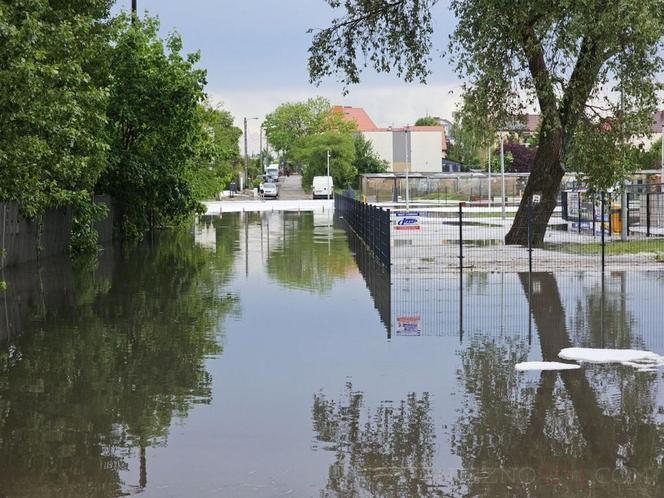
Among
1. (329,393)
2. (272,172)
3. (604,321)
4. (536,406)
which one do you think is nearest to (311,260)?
(604,321)

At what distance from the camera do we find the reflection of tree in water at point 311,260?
22.7 meters

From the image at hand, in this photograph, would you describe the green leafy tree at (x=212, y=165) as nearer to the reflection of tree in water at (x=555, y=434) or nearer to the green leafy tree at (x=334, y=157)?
the reflection of tree in water at (x=555, y=434)

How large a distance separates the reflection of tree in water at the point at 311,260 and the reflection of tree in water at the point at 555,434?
Answer: 9513 millimetres

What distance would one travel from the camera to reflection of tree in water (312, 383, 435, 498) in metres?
7.37

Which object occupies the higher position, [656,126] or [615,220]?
[656,126]

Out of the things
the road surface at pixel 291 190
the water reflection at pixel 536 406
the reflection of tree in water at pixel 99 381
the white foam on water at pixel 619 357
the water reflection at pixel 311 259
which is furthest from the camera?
the road surface at pixel 291 190

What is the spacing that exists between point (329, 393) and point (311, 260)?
1789 cm

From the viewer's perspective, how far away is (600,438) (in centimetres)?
862

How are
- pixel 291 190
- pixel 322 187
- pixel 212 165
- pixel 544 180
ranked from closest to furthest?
pixel 544 180, pixel 212 165, pixel 322 187, pixel 291 190

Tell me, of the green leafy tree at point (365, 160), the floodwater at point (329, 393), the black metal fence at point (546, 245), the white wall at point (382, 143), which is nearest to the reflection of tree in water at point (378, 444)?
the floodwater at point (329, 393)

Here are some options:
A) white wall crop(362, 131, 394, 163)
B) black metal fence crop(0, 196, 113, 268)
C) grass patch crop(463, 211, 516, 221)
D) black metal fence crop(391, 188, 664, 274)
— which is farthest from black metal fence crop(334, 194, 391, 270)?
white wall crop(362, 131, 394, 163)

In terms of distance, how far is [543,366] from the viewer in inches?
466

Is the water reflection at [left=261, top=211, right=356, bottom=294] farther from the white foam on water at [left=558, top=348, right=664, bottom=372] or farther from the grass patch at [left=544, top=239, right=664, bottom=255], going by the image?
the white foam on water at [left=558, top=348, right=664, bottom=372]

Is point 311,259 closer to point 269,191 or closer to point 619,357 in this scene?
point 619,357
